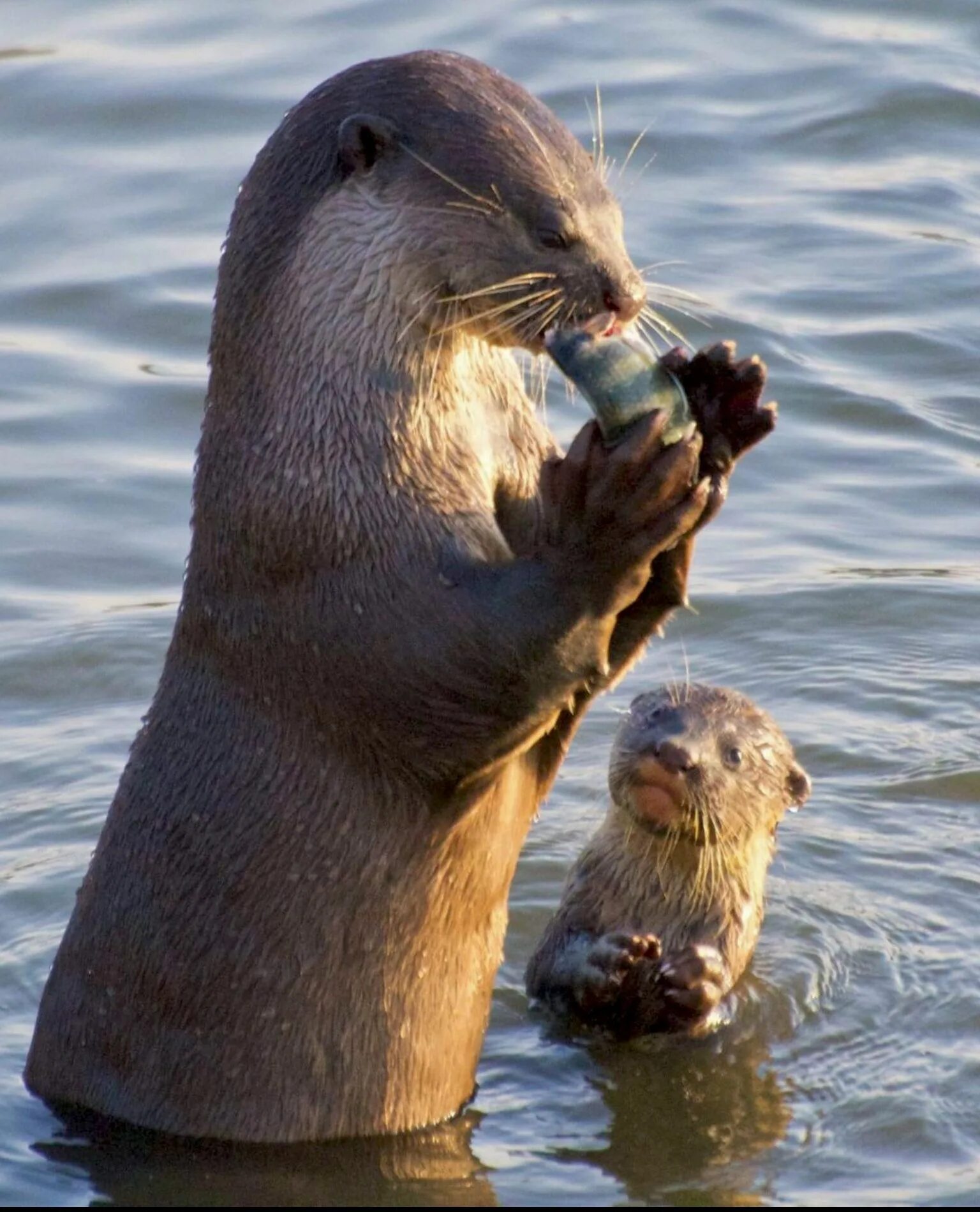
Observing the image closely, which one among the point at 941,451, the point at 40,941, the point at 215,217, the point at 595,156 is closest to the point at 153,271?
the point at 215,217

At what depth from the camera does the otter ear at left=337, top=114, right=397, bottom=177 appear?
15.9ft

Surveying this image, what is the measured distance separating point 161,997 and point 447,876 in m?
0.65

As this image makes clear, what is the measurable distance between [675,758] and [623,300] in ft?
6.70

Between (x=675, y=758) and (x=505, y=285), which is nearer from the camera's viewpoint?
(x=505, y=285)

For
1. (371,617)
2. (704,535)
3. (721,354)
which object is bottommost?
(704,535)

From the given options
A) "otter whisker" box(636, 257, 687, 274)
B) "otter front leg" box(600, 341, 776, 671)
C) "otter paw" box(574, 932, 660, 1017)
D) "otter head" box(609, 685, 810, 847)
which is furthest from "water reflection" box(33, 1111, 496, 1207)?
"otter whisker" box(636, 257, 687, 274)

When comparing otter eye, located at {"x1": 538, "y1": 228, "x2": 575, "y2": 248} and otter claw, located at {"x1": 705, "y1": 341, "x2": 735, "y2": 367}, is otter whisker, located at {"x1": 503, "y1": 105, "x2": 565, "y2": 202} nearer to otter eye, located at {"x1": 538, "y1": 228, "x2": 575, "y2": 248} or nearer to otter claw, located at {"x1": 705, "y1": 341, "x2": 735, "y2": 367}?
otter eye, located at {"x1": 538, "y1": 228, "x2": 575, "y2": 248}

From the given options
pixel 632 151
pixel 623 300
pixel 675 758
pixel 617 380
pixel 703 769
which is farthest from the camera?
pixel 703 769

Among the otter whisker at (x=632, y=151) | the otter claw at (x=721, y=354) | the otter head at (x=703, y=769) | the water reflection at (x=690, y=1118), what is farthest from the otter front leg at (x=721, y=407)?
the otter head at (x=703, y=769)

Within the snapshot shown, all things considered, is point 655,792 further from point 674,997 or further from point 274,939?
point 274,939

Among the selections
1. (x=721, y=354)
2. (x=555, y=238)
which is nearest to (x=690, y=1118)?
(x=721, y=354)

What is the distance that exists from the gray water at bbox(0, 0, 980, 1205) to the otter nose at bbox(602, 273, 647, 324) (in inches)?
70.8

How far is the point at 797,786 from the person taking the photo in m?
6.87

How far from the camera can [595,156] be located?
513 centimetres
